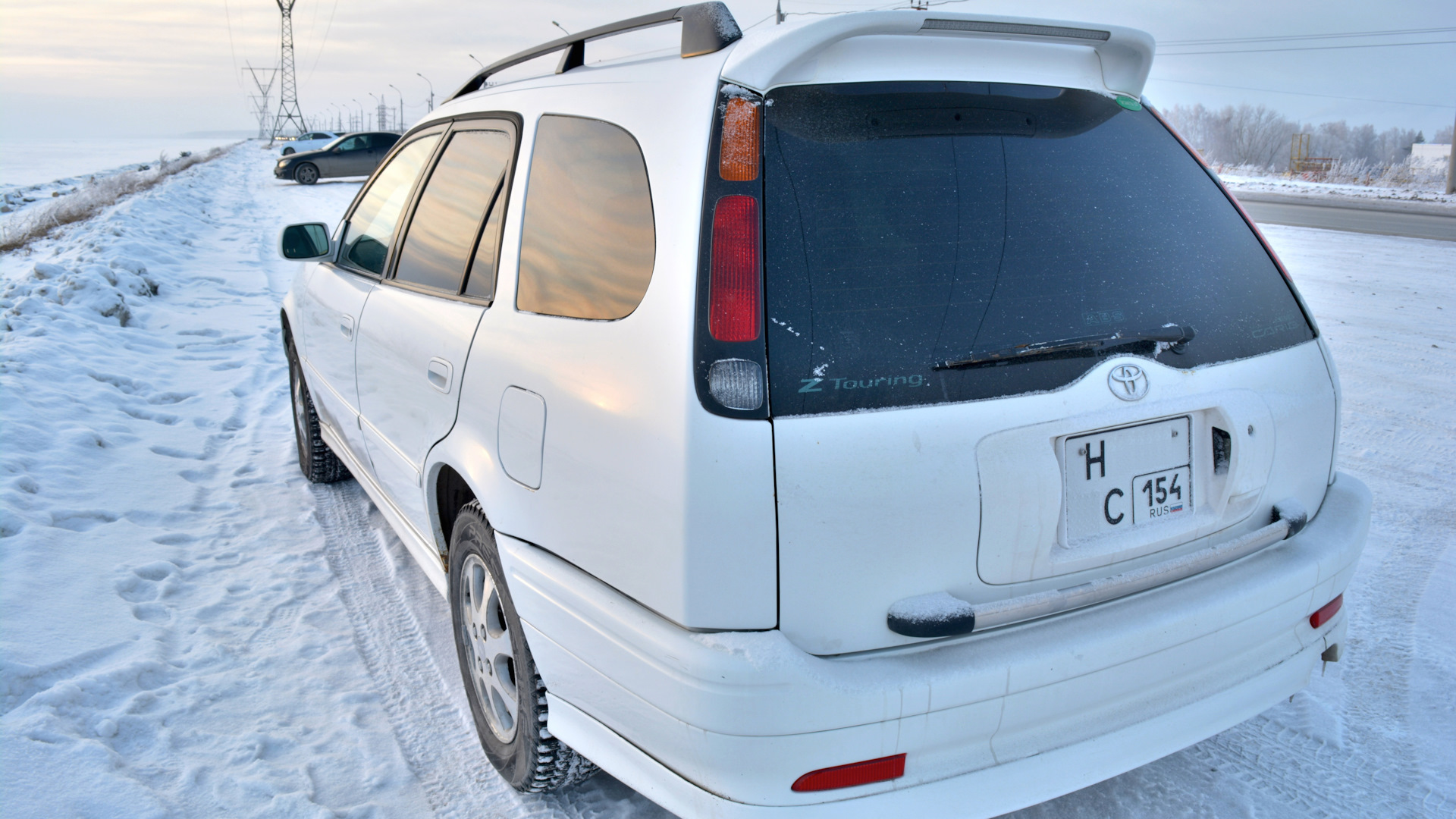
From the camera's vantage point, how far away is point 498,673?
240cm

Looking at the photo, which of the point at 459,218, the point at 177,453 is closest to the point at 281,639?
the point at 459,218

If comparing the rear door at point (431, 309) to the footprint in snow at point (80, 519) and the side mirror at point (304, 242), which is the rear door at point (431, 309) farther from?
the footprint in snow at point (80, 519)

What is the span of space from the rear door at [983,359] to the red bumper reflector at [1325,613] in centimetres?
36

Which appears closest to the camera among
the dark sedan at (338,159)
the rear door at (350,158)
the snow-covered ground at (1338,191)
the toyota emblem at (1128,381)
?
the toyota emblem at (1128,381)

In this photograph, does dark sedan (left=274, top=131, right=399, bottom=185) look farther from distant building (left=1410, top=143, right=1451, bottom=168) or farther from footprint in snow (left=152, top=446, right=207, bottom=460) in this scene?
distant building (left=1410, top=143, right=1451, bottom=168)

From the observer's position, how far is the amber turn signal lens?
171 cm

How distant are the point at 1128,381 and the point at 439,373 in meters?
1.74

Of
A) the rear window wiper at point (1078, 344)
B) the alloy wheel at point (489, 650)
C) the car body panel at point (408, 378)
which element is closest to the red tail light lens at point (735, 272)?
the rear window wiper at point (1078, 344)

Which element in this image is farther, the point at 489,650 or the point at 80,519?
the point at 80,519

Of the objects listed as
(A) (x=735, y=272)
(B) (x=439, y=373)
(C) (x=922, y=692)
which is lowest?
(C) (x=922, y=692)

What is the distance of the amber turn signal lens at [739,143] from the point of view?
1.71 m

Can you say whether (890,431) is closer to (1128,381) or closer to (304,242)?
(1128,381)

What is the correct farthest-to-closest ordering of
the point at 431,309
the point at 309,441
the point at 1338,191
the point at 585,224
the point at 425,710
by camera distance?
the point at 1338,191, the point at 309,441, the point at 425,710, the point at 431,309, the point at 585,224

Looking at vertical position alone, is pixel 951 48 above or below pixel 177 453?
above
